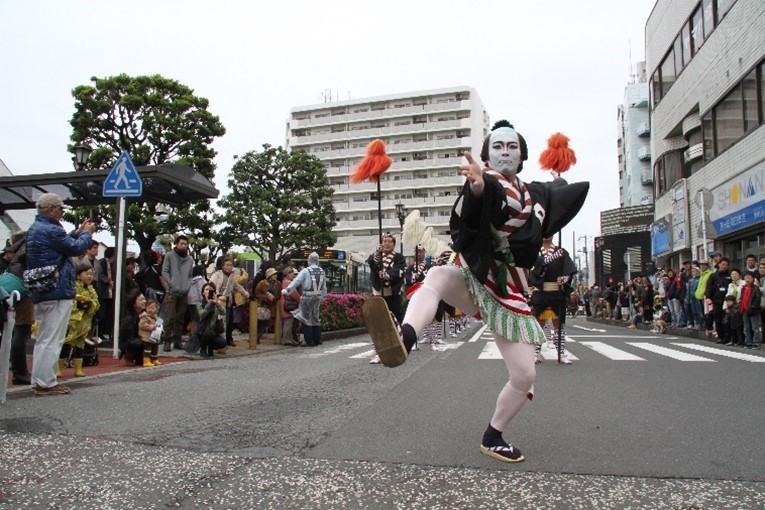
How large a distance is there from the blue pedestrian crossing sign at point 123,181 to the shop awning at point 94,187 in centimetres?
66

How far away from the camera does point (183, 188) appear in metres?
10.3

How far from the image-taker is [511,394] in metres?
3.33

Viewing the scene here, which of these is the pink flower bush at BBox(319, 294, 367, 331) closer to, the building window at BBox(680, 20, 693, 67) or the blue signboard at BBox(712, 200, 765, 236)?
the blue signboard at BBox(712, 200, 765, 236)

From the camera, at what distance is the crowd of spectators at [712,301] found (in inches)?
464

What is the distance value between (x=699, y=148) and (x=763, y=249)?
7.49 meters

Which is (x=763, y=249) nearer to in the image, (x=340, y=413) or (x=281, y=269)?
(x=281, y=269)

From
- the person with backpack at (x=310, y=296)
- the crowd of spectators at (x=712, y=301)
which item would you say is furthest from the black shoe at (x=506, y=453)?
the crowd of spectators at (x=712, y=301)

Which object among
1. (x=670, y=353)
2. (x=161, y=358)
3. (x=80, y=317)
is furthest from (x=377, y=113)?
(x=80, y=317)

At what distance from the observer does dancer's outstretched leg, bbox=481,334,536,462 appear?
326 centimetres

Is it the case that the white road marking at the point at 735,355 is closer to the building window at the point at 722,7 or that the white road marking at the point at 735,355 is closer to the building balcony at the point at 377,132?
the building window at the point at 722,7

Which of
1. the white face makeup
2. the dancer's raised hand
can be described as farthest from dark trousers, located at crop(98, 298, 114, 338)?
the dancer's raised hand

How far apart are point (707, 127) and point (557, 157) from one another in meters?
21.0

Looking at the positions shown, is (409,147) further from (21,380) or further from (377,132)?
(21,380)

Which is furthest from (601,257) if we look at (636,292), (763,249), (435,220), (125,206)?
(125,206)
